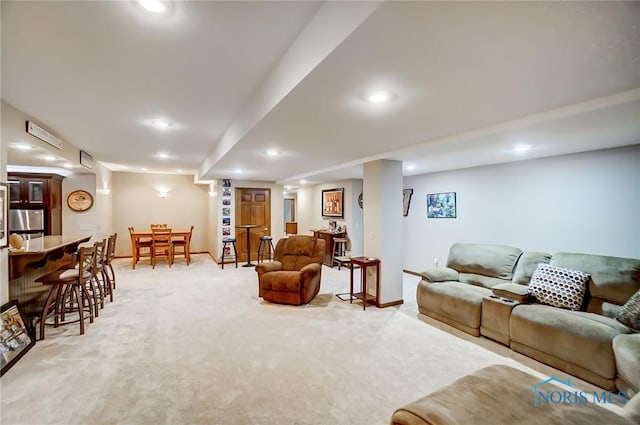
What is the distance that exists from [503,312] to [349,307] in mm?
1931

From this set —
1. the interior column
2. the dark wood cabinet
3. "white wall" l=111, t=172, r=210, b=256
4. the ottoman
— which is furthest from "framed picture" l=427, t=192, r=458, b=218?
the dark wood cabinet

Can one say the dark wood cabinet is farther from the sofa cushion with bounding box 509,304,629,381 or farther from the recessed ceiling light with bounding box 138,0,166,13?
the sofa cushion with bounding box 509,304,629,381

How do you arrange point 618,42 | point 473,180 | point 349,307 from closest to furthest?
point 618,42, point 349,307, point 473,180

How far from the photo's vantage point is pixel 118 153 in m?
5.43

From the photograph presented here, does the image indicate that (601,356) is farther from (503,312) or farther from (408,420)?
(408,420)

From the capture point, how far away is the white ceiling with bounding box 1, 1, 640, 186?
130 cm

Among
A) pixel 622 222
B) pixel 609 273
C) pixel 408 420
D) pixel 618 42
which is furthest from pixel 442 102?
pixel 622 222

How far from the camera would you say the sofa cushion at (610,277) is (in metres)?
2.79

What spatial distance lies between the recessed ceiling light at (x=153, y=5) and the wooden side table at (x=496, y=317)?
3777mm

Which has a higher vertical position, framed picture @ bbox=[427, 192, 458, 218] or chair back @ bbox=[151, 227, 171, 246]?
framed picture @ bbox=[427, 192, 458, 218]

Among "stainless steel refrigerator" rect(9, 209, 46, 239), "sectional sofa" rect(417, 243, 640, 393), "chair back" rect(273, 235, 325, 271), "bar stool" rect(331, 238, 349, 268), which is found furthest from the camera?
"bar stool" rect(331, 238, 349, 268)

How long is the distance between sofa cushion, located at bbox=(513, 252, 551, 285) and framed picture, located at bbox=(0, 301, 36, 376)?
5.35m

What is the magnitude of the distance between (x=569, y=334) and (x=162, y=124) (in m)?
4.77

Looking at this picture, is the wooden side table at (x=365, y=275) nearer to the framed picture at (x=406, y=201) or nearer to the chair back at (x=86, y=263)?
the framed picture at (x=406, y=201)
